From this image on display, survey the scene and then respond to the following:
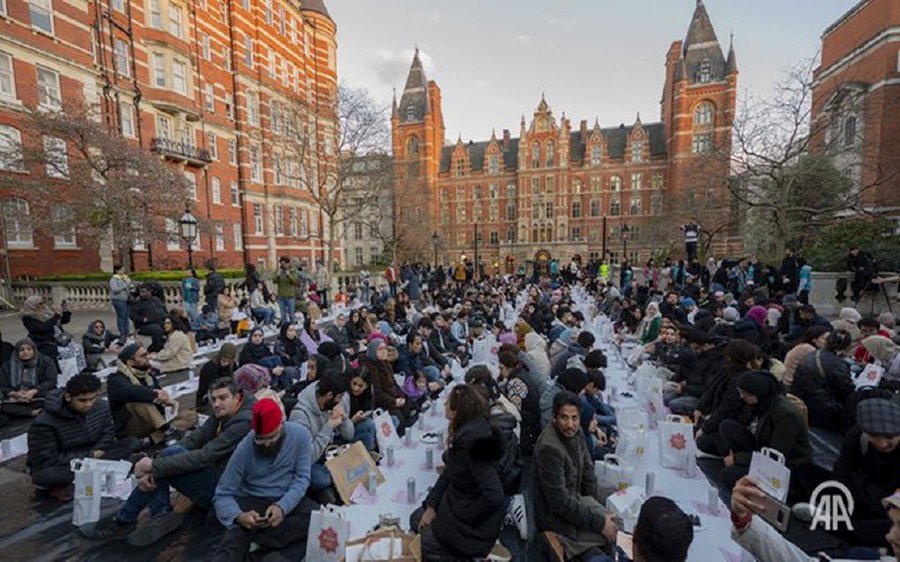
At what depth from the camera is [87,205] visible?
48.5 ft

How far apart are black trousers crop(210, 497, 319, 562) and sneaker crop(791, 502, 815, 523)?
3.85m

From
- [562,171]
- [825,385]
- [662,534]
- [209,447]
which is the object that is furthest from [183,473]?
[562,171]

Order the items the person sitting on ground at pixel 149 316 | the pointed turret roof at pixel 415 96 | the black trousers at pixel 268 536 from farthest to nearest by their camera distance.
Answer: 1. the pointed turret roof at pixel 415 96
2. the person sitting on ground at pixel 149 316
3. the black trousers at pixel 268 536

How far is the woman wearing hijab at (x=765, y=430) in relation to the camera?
331 centimetres

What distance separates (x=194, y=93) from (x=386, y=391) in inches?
1104

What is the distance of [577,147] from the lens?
5366 centimetres

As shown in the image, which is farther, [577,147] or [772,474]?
[577,147]

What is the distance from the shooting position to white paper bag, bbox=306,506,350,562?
102 inches

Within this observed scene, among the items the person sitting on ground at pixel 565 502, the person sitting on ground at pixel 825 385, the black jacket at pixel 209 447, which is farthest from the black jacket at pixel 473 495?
the person sitting on ground at pixel 825 385

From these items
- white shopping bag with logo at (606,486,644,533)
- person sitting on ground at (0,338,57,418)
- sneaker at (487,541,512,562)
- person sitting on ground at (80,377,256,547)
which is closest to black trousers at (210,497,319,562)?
person sitting on ground at (80,377,256,547)

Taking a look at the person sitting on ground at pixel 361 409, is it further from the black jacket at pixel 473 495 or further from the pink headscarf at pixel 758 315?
the pink headscarf at pixel 758 315

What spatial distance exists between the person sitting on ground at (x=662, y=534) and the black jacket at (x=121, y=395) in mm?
5003

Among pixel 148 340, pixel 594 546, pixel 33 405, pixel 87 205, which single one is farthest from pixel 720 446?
pixel 87 205

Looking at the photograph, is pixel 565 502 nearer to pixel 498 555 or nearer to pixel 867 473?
pixel 498 555
